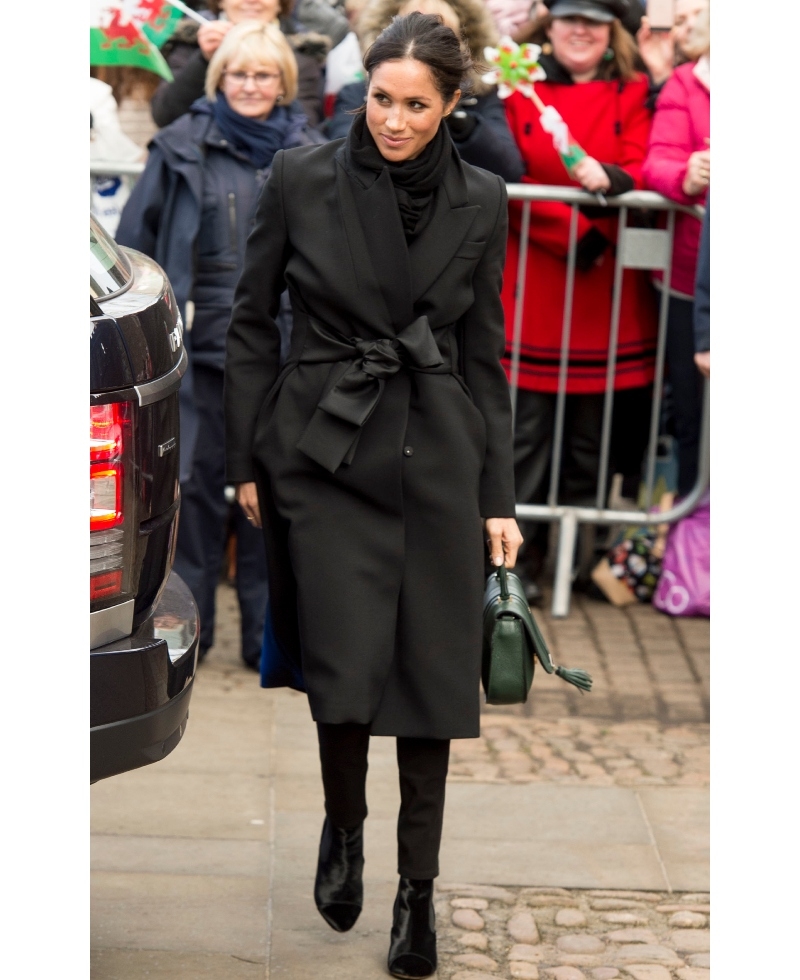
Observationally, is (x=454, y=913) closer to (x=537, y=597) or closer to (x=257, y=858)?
(x=257, y=858)

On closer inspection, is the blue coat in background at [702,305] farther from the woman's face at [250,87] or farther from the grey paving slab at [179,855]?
the grey paving slab at [179,855]

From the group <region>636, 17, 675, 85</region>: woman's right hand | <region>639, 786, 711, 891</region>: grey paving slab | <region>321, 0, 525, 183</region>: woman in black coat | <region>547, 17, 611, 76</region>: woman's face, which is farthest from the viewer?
<region>636, 17, 675, 85</region>: woman's right hand

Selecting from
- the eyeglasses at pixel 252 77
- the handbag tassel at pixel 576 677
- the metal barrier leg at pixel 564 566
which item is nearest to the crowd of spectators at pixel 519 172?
the eyeglasses at pixel 252 77

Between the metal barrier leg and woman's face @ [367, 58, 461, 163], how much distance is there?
11.6ft

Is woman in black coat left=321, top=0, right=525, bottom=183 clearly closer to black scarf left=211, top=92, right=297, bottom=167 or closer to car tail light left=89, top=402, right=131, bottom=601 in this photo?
black scarf left=211, top=92, right=297, bottom=167

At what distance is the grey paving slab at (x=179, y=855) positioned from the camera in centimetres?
416

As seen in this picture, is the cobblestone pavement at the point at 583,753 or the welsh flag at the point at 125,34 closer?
the cobblestone pavement at the point at 583,753

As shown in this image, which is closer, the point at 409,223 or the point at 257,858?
the point at 409,223

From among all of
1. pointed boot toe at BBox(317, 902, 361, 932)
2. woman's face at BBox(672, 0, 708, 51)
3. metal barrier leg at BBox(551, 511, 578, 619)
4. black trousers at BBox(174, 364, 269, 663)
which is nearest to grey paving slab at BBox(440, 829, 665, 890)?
pointed boot toe at BBox(317, 902, 361, 932)

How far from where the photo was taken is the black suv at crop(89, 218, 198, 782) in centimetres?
281

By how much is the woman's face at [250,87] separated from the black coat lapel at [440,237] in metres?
2.33
